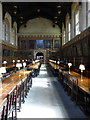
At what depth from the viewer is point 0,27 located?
16.6m

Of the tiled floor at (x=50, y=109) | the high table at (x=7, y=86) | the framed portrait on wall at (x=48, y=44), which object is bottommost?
the tiled floor at (x=50, y=109)

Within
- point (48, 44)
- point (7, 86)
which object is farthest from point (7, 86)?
point (48, 44)

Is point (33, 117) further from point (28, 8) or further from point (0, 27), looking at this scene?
point (28, 8)

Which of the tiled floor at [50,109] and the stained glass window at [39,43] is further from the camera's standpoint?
the stained glass window at [39,43]

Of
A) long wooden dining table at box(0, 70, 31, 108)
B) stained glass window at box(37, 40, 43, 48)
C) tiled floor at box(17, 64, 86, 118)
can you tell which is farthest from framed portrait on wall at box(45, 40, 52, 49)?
tiled floor at box(17, 64, 86, 118)

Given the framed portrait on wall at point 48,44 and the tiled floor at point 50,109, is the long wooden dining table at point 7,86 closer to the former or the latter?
the tiled floor at point 50,109

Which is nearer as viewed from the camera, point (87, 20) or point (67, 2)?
point (87, 20)

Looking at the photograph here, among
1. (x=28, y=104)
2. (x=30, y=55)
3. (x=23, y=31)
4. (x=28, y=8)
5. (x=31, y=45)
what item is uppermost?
(x=28, y=8)

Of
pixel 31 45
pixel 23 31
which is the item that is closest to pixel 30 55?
pixel 31 45

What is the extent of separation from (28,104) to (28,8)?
63.6 ft

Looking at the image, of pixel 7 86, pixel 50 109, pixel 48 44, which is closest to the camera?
pixel 7 86

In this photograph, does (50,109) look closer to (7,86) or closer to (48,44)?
(7,86)

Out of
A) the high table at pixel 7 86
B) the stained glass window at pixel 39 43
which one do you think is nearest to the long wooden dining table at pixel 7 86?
the high table at pixel 7 86

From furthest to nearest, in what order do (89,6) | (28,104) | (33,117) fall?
(89,6)
(28,104)
(33,117)
